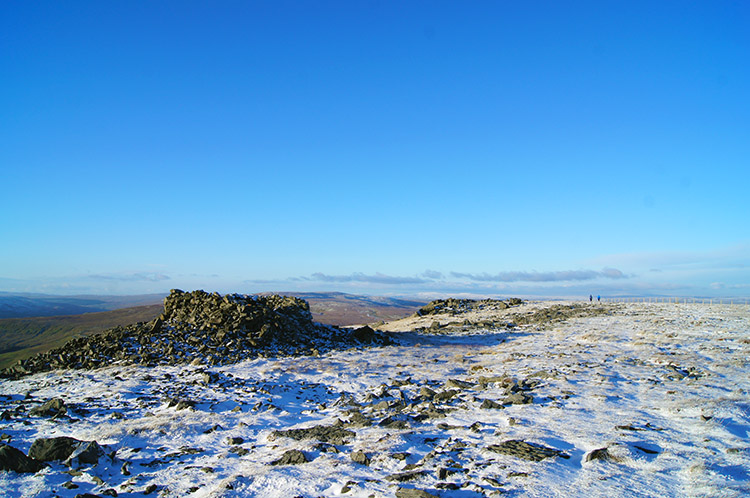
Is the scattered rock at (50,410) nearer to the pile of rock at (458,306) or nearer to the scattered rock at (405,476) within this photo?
the scattered rock at (405,476)

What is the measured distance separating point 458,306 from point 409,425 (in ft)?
107

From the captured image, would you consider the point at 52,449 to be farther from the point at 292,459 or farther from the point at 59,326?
the point at 59,326

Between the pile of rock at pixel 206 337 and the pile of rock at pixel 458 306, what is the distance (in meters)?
16.5

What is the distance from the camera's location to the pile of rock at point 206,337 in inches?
683

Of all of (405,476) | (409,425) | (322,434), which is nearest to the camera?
(405,476)

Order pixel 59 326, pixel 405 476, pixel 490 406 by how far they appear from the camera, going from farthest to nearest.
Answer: pixel 59 326 < pixel 490 406 < pixel 405 476

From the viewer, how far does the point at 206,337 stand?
1975cm

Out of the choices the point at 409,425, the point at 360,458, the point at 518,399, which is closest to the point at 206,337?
the point at 409,425

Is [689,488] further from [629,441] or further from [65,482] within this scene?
[65,482]

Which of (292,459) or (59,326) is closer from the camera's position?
(292,459)

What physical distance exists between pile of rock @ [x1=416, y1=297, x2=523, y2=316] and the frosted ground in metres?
21.6

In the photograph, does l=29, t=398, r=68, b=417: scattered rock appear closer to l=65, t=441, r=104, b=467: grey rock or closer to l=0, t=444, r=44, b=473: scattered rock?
l=0, t=444, r=44, b=473: scattered rock

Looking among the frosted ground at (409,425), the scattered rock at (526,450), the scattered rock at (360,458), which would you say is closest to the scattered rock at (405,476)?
the frosted ground at (409,425)

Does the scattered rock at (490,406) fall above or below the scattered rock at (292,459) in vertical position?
above
